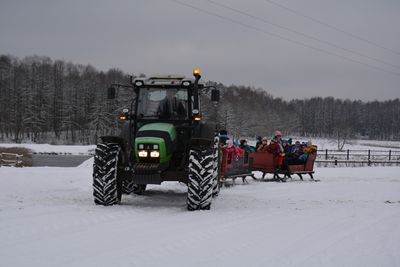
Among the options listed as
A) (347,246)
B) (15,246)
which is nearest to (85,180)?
(15,246)

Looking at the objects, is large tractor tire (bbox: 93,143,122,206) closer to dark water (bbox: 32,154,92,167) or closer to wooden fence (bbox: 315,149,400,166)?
dark water (bbox: 32,154,92,167)

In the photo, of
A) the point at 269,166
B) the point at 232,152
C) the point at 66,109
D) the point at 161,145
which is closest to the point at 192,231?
the point at 161,145

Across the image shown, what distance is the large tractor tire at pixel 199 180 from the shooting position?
344 inches

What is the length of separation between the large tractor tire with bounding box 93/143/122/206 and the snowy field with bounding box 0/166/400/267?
229mm

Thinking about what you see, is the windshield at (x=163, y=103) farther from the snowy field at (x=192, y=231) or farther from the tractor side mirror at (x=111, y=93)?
the snowy field at (x=192, y=231)

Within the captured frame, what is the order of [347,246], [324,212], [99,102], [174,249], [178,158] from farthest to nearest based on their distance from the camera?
[99,102] < [178,158] < [324,212] < [347,246] < [174,249]

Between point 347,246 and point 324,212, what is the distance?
2967 mm

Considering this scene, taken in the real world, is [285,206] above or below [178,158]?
below

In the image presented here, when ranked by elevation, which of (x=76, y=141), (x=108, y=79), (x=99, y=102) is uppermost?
(x=108, y=79)

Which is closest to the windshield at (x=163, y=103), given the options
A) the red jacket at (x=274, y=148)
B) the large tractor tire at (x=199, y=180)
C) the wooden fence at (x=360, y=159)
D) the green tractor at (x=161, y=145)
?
the green tractor at (x=161, y=145)

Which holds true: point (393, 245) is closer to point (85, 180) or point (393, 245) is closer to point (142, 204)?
point (142, 204)

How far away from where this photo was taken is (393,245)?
616 centimetres

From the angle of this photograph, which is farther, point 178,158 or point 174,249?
point 178,158

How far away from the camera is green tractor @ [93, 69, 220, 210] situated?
8.81 metres
